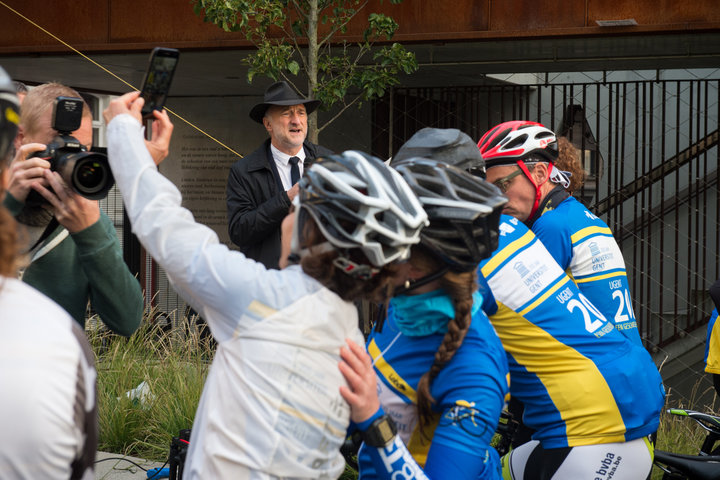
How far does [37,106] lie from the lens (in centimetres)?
260

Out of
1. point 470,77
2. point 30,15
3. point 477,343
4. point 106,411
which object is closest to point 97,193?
point 477,343

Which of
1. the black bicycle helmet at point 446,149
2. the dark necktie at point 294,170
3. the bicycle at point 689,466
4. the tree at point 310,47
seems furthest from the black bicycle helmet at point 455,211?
the tree at point 310,47

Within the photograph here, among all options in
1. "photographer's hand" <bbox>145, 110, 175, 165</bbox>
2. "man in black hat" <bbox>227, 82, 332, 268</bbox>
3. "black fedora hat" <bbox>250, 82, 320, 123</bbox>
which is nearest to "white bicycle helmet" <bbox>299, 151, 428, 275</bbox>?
"photographer's hand" <bbox>145, 110, 175, 165</bbox>

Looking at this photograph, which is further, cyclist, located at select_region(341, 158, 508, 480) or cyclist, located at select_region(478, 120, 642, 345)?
cyclist, located at select_region(478, 120, 642, 345)

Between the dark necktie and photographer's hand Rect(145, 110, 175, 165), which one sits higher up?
photographer's hand Rect(145, 110, 175, 165)

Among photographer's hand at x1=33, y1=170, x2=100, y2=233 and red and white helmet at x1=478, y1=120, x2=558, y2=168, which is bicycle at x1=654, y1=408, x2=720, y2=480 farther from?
photographer's hand at x1=33, y1=170, x2=100, y2=233

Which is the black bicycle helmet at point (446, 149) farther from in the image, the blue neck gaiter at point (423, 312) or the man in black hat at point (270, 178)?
the man in black hat at point (270, 178)

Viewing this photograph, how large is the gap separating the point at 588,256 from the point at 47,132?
206 cm

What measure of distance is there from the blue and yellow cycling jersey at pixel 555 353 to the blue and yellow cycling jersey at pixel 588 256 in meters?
0.77

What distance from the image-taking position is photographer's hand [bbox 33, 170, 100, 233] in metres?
2.25

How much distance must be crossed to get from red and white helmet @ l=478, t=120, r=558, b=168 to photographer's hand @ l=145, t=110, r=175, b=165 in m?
1.68

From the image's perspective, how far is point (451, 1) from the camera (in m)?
8.17

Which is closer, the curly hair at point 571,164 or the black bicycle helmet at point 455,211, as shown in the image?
the black bicycle helmet at point 455,211

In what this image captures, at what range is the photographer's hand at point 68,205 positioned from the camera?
7.39 feet
